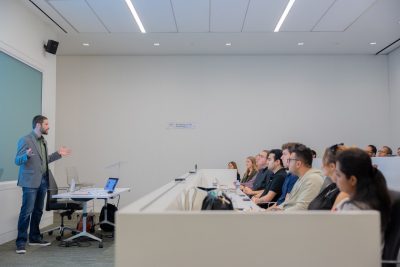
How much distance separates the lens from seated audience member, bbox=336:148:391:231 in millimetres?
1608

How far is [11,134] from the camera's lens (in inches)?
219

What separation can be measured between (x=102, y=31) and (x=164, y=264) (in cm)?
638

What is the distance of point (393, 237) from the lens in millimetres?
1649

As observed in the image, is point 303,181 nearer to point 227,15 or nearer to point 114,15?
point 227,15

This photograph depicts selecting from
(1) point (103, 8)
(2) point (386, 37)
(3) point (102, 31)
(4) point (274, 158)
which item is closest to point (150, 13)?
(1) point (103, 8)

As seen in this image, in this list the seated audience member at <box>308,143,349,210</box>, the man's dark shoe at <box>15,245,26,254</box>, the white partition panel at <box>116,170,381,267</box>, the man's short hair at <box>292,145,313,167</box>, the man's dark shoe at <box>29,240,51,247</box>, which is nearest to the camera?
the white partition panel at <box>116,170,381,267</box>

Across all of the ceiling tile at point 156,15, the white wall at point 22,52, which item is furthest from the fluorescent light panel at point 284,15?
the white wall at point 22,52

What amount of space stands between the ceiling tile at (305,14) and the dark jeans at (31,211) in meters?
4.32

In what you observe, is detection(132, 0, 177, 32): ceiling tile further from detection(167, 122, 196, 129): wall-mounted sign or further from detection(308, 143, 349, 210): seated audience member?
detection(308, 143, 349, 210): seated audience member

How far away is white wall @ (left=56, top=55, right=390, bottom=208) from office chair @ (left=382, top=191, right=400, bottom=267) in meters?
6.95

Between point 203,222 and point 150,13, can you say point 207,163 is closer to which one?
point 150,13

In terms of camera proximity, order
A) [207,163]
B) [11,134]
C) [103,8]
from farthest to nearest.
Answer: [207,163], [103,8], [11,134]

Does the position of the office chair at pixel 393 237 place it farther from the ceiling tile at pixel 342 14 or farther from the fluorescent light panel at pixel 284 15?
the ceiling tile at pixel 342 14

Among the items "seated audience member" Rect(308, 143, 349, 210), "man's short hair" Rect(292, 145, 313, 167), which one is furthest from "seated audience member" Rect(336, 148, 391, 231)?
"man's short hair" Rect(292, 145, 313, 167)
